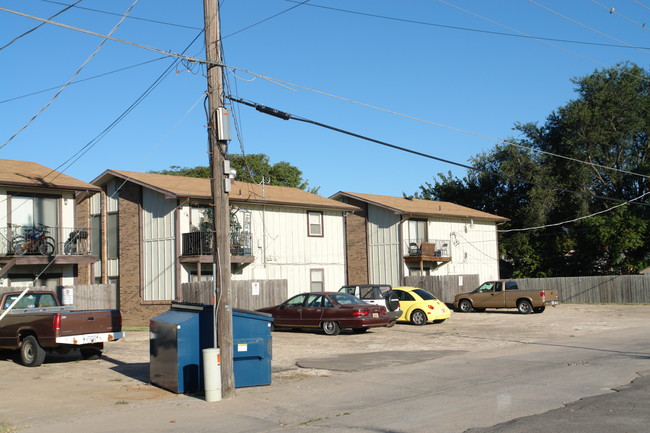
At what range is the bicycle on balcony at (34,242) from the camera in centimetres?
2595

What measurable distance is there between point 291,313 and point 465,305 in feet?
44.5

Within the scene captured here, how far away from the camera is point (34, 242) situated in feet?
86.2

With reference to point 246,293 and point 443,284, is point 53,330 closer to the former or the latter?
point 246,293

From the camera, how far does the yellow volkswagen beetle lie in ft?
88.1

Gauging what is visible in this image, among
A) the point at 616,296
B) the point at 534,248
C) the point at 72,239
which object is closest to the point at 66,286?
the point at 72,239

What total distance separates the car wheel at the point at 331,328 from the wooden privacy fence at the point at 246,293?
588 centimetres

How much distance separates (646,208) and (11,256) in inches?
1740

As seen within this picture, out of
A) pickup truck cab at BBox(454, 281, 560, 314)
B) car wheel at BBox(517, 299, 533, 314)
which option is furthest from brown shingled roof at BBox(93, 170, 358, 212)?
car wheel at BBox(517, 299, 533, 314)

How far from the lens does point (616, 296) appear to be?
136 feet

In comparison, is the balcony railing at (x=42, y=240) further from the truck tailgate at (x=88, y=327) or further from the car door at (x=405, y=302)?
the car door at (x=405, y=302)

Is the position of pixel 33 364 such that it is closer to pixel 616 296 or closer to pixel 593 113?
pixel 616 296

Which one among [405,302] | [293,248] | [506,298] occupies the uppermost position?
[293,248]

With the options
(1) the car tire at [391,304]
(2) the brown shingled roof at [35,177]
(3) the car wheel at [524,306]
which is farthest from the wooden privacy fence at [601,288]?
(2) the brown shingled roof at [35,177]

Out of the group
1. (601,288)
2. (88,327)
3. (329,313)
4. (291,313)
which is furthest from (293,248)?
(601,288)
